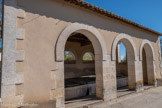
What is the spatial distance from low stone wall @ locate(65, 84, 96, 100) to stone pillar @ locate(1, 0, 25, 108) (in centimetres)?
195

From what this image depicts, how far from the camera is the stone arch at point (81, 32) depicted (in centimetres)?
278

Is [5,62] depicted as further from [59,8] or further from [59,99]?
[59,8]

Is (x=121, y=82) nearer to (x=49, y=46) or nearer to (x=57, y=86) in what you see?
(x=57, y=86)

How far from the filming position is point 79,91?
4.15 metres

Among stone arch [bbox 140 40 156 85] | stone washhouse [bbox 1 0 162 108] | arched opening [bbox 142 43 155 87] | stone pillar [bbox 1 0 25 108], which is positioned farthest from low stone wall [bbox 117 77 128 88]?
stone pillar [bbox 1 0 25 108]

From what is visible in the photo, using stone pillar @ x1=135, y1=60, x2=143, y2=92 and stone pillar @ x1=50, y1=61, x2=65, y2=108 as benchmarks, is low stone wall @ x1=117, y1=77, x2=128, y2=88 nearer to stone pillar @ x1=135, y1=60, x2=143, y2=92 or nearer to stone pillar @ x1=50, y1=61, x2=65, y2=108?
stone pillar @ x1=135, y1=60, x2=143, y2=92

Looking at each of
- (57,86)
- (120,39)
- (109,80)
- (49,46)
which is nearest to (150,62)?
(120,39)

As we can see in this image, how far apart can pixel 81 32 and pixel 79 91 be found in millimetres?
2415

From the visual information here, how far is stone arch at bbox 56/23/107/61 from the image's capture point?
2783 mm

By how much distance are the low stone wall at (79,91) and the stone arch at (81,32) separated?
62.9 inches

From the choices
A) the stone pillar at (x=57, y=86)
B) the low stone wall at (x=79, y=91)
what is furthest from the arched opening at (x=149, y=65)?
the stone pillar at (x=57, y=86)

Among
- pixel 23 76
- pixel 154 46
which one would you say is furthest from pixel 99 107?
pixel 154 46

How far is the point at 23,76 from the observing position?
7.42ft

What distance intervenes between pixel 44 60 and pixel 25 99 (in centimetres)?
98
